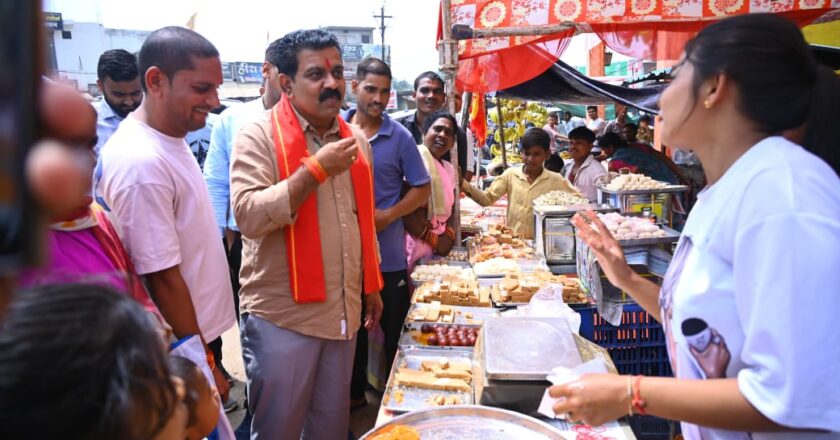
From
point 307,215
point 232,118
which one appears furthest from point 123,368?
point 232,118

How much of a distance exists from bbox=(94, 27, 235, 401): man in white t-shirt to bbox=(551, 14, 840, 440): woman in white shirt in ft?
4.38

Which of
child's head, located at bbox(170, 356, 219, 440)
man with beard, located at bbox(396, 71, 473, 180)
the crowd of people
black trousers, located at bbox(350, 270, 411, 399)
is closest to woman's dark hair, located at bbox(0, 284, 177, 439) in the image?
the crowd of people

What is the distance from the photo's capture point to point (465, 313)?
290 cm

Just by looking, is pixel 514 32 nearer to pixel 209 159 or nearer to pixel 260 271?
pixel 209 159

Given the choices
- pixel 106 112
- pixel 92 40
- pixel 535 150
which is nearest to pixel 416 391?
pixel 106 112

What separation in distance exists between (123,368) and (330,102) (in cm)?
168

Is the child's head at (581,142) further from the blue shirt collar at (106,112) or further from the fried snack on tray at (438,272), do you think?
the blue shirt collar at (106,112)

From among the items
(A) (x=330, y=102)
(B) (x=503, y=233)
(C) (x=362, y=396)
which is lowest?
(C) (x=362, y=396)

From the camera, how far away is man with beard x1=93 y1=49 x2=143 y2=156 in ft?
11.1

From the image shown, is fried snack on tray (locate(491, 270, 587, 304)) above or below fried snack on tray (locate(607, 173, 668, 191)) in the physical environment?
below

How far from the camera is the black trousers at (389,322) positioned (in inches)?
136

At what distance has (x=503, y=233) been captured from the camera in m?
4.89

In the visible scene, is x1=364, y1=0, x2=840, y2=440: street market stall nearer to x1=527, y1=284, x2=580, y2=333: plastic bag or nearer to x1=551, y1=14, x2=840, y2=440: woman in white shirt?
x1=527, y1=284, x2=580, y2=333: plastic bag

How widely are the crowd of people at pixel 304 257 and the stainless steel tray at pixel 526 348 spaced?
334 mm
